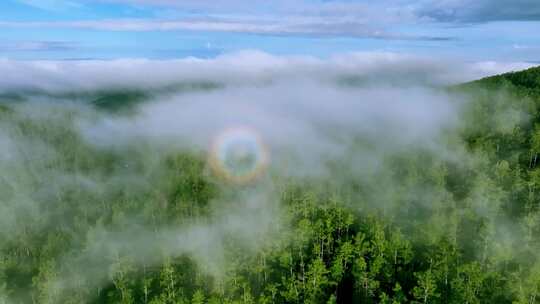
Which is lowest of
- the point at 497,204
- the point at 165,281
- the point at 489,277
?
the point at 165,281

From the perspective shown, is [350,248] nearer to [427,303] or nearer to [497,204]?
[427,303]

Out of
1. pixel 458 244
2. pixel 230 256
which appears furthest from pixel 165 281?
pixel 458 244

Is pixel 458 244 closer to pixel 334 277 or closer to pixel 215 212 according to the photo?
pixel 334 277

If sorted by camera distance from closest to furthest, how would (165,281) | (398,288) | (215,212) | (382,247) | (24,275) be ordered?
(398,288)
(382,247)
(165,281)
(24,275)
(215,212)

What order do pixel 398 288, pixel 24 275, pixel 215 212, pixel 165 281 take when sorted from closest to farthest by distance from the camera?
pixel 398 288, pixel 165 281, pixel 24 275, pixel 215 212

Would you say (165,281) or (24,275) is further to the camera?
(24,275)

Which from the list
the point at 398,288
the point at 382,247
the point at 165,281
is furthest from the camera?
the point at 165,281

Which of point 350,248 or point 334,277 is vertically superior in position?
point 350,248

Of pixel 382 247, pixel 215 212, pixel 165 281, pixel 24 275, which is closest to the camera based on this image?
pixel 382 247

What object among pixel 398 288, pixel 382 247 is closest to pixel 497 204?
pixel 382 247
